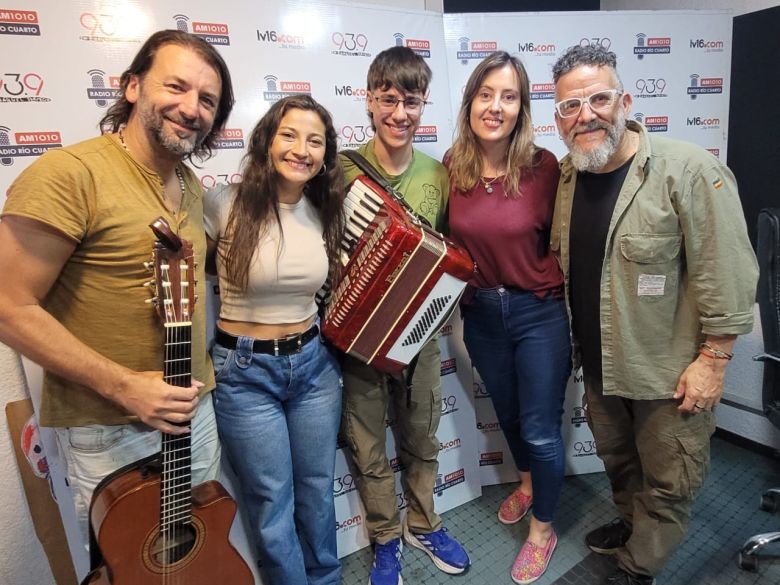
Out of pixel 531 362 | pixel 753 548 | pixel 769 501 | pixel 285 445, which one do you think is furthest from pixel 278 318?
pixel 769 501

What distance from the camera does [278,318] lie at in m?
1.46

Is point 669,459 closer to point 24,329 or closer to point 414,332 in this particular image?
point 414,332

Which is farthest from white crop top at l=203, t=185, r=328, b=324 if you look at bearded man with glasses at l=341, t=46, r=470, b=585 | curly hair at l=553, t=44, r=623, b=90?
curly hair at l=553, t=44, r=623, b=90

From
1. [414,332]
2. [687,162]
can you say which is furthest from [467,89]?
[414,332]

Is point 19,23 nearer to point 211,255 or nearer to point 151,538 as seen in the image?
point 211,255

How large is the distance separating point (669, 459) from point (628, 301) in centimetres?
54

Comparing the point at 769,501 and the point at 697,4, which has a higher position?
the point at 697,4

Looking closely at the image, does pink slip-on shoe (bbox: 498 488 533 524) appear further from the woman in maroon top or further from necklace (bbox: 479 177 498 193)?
necklace (bbox: 479 177 498 193)

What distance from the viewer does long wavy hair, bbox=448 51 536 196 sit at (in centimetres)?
166

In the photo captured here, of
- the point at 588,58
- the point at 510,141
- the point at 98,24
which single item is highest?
the point at 98,24

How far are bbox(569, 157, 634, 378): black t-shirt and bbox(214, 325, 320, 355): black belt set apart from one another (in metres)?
0.96

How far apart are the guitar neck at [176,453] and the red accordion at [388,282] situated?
19.4 inches

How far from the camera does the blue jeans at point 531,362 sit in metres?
1.75

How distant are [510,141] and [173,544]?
5.46 ft
